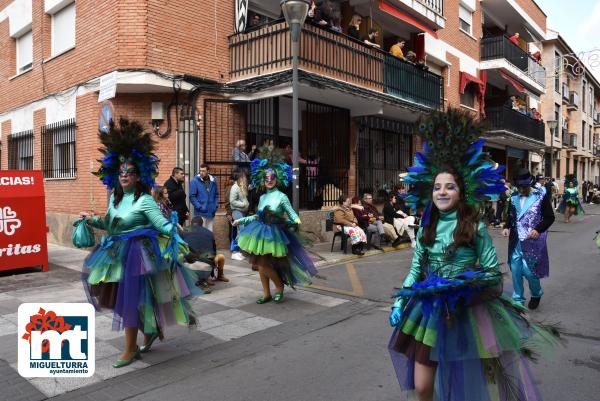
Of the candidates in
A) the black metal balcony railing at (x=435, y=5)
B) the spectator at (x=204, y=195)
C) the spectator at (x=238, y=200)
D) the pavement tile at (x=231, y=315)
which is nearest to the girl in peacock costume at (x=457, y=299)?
the pavement tile at (x=231, y=315)

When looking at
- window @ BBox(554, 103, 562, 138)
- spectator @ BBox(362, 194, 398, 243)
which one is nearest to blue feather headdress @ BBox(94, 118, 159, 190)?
spectator @ BBox(362, 194, 398, 243)

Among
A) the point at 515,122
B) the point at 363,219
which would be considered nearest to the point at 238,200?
the point at 363,219

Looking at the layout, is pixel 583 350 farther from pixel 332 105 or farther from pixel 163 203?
pixel 332 105

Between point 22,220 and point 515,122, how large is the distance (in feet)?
74.1

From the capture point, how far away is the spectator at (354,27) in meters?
14.0

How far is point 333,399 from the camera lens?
3.60 m

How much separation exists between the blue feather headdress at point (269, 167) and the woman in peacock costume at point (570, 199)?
1588 cm

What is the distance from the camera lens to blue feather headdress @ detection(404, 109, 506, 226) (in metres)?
2.87

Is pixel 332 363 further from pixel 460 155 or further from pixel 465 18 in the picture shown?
pixel 465 18

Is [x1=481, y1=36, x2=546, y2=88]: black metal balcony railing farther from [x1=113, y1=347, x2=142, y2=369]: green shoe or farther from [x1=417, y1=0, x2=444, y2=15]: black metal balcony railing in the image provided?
[x1=113, y1=347, x2=142, y2=369]: green shoe

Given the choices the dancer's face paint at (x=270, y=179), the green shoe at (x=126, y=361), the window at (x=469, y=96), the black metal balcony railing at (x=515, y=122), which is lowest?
the green shoe at (x=126, y=361)

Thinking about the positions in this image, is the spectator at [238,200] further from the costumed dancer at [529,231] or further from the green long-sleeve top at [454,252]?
the green long-sleeve top at [454,252]

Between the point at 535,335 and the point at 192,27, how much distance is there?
10.2m

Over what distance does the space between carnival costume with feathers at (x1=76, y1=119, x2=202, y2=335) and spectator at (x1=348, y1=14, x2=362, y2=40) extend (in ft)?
35.3
